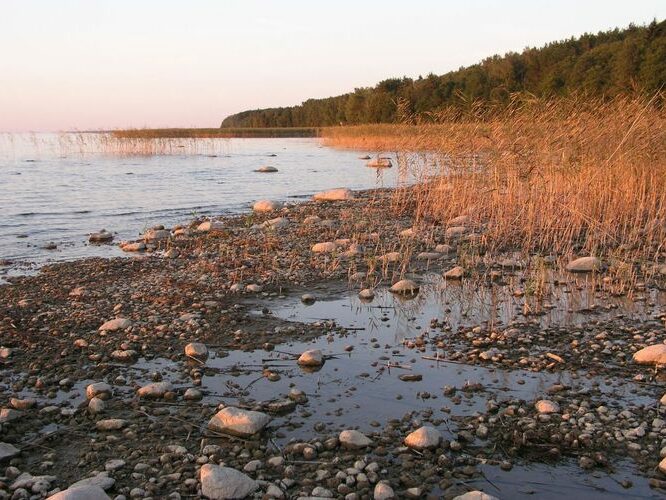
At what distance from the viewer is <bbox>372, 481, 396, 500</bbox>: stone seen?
348 cm

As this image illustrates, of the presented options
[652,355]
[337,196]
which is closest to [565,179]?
[652,355]

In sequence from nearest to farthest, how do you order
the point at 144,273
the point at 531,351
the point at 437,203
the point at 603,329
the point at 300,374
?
the point at 300,374
the point at 531,351
the point at 603,329
the point at 144,273
the point at 437,203

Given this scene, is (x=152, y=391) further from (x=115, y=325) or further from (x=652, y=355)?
(x=652, y=355)

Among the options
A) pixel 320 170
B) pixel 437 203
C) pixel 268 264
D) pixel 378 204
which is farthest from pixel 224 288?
pixel 320 170

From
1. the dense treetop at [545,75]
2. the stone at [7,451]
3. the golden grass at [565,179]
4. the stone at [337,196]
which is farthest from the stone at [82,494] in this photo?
the dense treetop at [545,75]

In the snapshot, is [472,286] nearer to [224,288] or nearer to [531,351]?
[531,351]

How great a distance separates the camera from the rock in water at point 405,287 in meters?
8.22

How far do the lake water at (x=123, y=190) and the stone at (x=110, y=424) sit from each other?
746 centimetres

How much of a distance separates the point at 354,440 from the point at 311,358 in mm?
1618

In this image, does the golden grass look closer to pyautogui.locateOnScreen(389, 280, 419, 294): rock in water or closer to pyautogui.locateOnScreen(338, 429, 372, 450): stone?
pyautogui.locateOnScreen(389, 280, 419, 294): rock in water

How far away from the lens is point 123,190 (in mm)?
22906

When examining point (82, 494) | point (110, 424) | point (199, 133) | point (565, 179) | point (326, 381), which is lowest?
point (326, 381)

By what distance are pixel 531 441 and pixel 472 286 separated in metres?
4.41

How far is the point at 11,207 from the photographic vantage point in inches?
714
